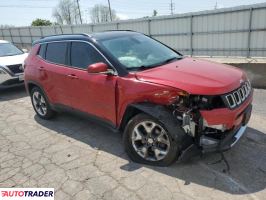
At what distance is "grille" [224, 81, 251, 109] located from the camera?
3.12 meters

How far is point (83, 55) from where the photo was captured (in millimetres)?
4281

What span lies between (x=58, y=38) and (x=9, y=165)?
235cm

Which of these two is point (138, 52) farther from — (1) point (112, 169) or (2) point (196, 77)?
(1) point (112, 169)

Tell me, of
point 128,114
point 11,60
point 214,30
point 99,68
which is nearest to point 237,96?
point 128,114

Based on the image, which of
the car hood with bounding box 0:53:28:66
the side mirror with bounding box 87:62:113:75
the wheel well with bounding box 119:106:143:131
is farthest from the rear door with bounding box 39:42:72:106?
the car hood with bounding box 0:53:28:66

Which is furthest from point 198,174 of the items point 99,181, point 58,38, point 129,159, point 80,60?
point 58,38

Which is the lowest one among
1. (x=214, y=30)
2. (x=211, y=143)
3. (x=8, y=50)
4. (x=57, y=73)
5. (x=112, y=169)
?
(x=112, y=169)

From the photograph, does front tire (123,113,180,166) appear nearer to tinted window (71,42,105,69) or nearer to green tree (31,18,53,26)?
tinted window (71,42,105,69)

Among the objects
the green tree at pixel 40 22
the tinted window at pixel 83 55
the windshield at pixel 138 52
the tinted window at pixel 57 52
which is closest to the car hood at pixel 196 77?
the windshield at pixel 138 52

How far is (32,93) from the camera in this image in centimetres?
572

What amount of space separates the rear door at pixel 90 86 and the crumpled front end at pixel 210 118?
3.40 feet

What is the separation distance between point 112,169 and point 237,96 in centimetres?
184

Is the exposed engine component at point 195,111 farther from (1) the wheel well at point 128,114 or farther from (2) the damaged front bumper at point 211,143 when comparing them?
(1) the wheel well at point 128,114

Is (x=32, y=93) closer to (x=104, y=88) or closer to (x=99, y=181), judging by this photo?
(x=104, y=88)
